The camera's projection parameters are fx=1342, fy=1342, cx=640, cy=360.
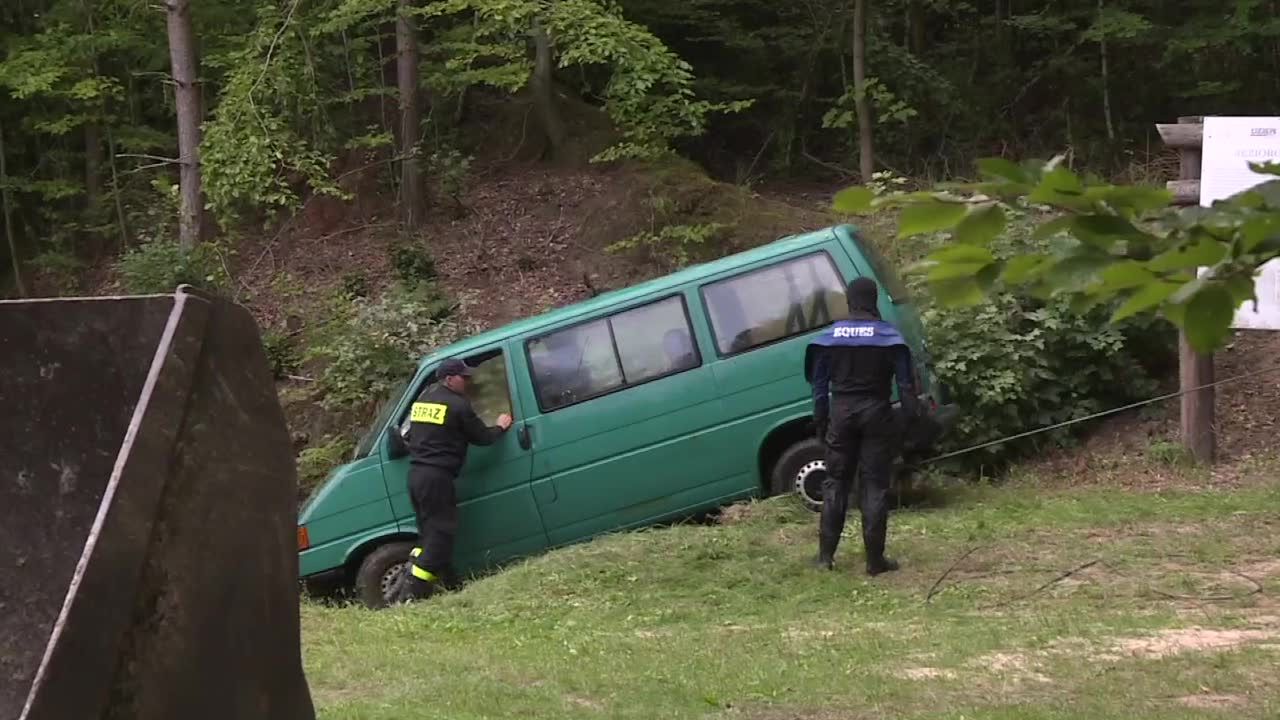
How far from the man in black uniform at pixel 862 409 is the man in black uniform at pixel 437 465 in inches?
103

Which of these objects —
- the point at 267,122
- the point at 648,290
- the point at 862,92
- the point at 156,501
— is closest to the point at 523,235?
the point at 267,122

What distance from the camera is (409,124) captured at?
1891 centimetres

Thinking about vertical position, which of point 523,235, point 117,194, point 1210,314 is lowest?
point 1210,314

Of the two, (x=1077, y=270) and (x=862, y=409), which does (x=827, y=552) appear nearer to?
(x=862, y=409)

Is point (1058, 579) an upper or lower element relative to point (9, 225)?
lower

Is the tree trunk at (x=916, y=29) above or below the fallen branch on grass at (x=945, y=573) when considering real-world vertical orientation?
above

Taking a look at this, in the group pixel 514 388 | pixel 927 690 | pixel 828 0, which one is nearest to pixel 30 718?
pixel 927 690

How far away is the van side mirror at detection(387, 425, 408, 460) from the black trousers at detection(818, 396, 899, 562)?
3239 millimetres

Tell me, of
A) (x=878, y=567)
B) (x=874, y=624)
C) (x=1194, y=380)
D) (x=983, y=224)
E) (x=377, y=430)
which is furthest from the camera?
(x=1194, y=380)

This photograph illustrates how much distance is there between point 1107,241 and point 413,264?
52.4ft

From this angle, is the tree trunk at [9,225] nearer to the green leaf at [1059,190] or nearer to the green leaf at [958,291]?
the green leaf at [958,291]

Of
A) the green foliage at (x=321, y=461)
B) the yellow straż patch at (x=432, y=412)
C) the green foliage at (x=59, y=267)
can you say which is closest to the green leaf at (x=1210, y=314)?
the yellow straż patch at (x=432, y=412)

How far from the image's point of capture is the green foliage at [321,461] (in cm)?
1409

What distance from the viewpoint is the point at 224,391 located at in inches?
128
